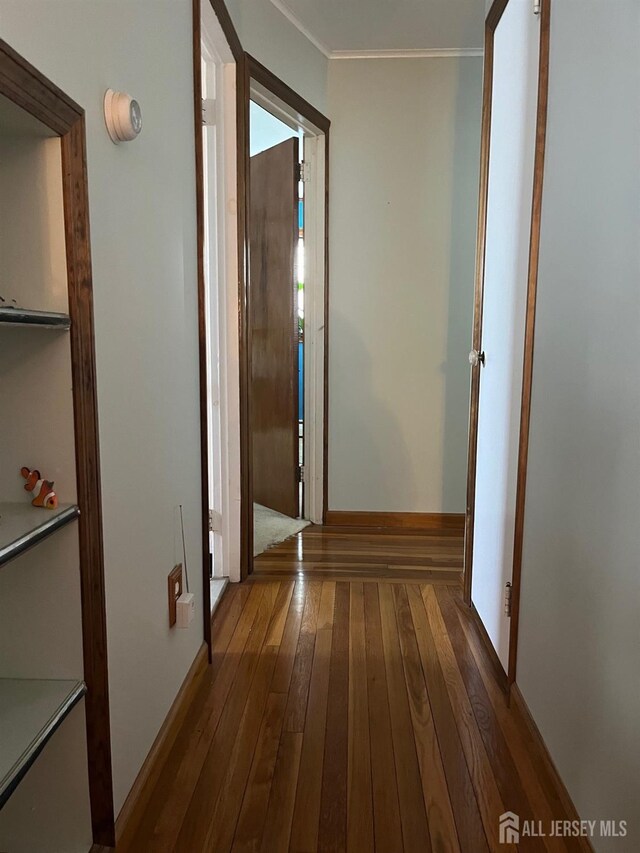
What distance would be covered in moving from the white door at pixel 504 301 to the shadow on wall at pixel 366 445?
1.24 metres

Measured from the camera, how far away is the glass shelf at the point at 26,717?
0.93m

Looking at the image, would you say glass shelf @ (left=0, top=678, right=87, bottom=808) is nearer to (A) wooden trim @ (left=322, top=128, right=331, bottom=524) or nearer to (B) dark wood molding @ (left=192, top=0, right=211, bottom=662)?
(B) dark wood molding @ (left=192, top=0, right=211, bottom=662)

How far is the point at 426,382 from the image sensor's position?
11.8 feet

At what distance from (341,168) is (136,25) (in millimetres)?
2287

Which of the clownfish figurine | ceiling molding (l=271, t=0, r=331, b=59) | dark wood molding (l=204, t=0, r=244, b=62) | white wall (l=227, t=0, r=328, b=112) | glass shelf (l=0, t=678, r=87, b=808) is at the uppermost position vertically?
ceiling molding (l=271, t=0, r=331, b=59)

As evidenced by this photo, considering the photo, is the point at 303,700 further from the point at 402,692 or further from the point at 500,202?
the point at 500,202

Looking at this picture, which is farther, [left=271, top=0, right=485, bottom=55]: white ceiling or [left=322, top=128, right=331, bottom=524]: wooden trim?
[left=322, top=128, right=331, bottom=524]: wooden trim

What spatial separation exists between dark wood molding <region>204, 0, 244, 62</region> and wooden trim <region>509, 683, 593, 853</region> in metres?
2.37

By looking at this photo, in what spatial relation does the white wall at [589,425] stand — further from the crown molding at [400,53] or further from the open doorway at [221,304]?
the crown molding at [400,53]

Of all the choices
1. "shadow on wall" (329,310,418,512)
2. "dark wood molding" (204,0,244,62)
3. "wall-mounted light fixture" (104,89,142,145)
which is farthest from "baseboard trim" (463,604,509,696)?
"dark wood molding" (204,0,244,62)

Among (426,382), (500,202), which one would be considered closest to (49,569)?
(500,202)

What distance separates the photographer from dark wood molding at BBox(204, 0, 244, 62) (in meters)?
2.10

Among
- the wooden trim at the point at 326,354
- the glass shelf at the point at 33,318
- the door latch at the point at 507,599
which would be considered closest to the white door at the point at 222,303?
the wooden trim at the point at 326,354

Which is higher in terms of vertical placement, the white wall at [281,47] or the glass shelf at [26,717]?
the white wall at [281,47]
